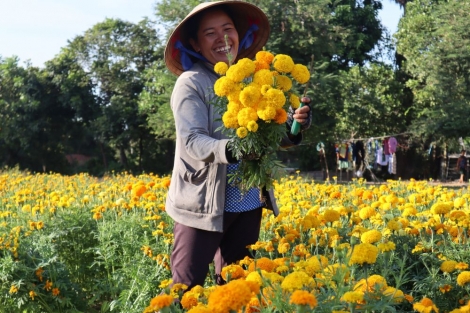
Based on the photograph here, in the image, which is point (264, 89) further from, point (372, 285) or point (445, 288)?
point (445, 288)

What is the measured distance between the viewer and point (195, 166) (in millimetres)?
2518

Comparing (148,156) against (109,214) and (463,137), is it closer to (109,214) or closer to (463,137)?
(463,137)

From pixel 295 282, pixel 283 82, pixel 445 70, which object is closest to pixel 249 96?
pixel 283 82

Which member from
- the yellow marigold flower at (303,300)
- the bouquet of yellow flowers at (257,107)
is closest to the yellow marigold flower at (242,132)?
the bouquet of yellow flowers at (257,107)

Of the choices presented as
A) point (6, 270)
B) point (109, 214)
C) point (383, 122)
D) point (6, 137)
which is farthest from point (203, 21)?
point (6, 137)

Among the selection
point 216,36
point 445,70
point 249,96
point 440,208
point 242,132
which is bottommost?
point 440,208

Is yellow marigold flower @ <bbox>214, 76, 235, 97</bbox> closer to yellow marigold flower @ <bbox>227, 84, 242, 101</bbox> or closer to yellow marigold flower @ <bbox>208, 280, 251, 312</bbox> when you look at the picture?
yellow marigold flower @ <bbox>227, 84, 242, 101</bbox>

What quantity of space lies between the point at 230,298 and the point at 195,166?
1121mm

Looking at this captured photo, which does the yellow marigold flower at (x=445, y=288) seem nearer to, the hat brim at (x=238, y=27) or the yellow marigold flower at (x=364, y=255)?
the yellow marigold flower at (x=364, y=255)

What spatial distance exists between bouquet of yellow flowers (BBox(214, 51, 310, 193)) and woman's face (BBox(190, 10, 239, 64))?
451 mm

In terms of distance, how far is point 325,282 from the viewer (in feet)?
5.96

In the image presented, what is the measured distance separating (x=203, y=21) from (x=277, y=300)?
142 cm

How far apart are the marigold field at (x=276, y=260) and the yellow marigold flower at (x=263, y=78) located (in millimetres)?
570

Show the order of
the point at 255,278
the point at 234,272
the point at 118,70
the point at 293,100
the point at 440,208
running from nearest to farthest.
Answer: the point at 255,278
the point at 234,272
the point at 293,100
the point at 440,208
the point at 118,70
